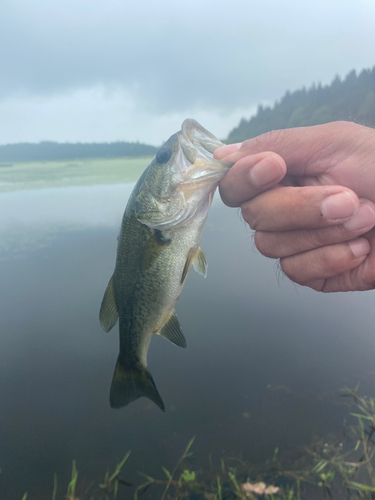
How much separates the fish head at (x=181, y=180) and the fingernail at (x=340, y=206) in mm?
583

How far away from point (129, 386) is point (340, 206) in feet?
6.31

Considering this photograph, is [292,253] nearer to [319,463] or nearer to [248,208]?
[248,208]

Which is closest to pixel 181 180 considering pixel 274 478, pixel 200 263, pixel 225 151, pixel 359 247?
pixel 225 151

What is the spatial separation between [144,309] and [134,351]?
38 centimetres

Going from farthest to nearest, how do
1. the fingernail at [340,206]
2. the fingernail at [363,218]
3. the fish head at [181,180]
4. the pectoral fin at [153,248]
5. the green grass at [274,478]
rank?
1. the green grass at [274,478]
2. the pectoral fin at [153,248]
3. the fish head at [181,180]
4. the fingernail at [363,218]
5. the fingernail at [340,206]

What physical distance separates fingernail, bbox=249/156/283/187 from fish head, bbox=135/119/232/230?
7.1 inches

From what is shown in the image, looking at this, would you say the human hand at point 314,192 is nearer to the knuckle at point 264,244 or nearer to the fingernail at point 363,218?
the fingernail at point 363,218

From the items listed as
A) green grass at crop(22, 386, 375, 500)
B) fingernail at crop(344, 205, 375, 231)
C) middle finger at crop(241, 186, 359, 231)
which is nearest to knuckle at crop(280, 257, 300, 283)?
middle finger at crop(241, 186, 359, 231)

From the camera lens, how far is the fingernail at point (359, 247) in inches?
62.4

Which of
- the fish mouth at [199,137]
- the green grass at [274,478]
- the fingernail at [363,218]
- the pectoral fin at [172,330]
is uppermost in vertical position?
the fish mouth at [199,137]

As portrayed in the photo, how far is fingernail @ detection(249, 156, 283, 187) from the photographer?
4.50 ft

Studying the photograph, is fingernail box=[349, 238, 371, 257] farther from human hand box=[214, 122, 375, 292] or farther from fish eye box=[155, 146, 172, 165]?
fish eye box=[155, 146, 172, 165]

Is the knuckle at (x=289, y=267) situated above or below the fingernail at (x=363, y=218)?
below

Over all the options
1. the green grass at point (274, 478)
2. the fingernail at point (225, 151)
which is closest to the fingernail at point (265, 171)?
the fingernail at point (225, 151)
